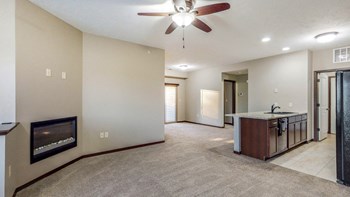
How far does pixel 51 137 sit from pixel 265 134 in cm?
392

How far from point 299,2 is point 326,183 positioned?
2.63m

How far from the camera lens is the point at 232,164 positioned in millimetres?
3162

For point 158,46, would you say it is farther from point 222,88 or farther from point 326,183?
point 326,183

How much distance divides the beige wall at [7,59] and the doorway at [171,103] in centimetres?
622

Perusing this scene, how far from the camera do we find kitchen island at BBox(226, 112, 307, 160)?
10.9ft

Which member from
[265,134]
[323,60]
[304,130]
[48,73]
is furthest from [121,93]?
[323,60]

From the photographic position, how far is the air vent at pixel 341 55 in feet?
13.5

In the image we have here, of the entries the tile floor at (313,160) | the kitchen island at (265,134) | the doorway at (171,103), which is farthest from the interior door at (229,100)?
the kitchen island at (265,134)

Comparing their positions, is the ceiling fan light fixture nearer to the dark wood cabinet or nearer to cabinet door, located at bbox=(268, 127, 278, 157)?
the dark wood cabinet

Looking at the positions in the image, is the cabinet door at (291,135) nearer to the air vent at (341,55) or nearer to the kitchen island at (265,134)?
the kitchen island at (265,134)

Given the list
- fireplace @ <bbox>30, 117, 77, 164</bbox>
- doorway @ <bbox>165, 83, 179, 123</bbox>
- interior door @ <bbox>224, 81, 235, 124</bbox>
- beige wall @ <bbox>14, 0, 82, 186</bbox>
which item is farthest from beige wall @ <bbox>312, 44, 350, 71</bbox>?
fireplace @ <bbox>30, 117, 77, 164</bbox>

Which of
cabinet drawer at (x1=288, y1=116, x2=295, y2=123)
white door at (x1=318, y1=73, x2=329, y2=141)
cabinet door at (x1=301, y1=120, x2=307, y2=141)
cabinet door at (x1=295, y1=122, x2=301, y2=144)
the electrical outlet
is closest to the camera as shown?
the electrical outlet

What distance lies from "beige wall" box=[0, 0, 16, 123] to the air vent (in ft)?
21.8

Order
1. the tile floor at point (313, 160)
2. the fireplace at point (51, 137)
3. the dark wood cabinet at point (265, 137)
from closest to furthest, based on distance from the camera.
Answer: the fireplace at point (51, 137) < the tile floor at point (313, 160) < the dark wood cabinet at point (265, 137)
